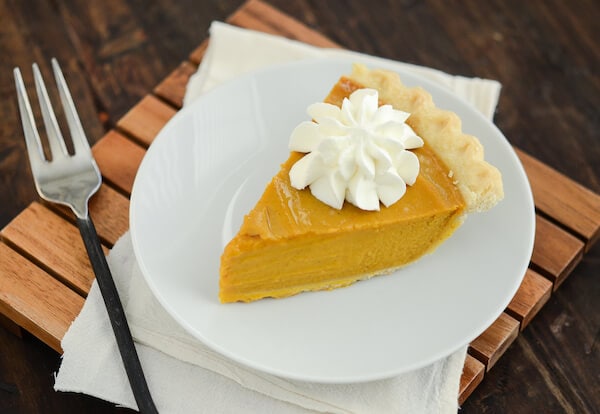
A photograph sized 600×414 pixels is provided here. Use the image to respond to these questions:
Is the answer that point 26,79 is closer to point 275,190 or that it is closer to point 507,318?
point 275,190

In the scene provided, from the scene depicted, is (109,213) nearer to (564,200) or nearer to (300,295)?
(300,295)

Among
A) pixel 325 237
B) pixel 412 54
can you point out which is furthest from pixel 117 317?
pixel 412 54

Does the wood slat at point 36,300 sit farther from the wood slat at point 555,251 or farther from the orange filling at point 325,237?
the wood slat at point 555,251

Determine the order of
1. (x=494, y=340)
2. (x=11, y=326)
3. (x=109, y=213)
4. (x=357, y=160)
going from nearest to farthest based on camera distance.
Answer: (x=357, y=160)
(x=494, y=340)
(x=11, y=326)
(x=109, y=213)

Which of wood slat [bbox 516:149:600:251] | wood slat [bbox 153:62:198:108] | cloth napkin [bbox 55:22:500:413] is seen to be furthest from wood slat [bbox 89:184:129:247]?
wood slat [bbox 516:149:600:251]

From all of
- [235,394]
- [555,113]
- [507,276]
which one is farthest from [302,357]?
[555,113]

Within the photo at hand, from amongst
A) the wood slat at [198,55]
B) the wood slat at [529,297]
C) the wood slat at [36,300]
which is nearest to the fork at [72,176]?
the wood slat at [36,300]
